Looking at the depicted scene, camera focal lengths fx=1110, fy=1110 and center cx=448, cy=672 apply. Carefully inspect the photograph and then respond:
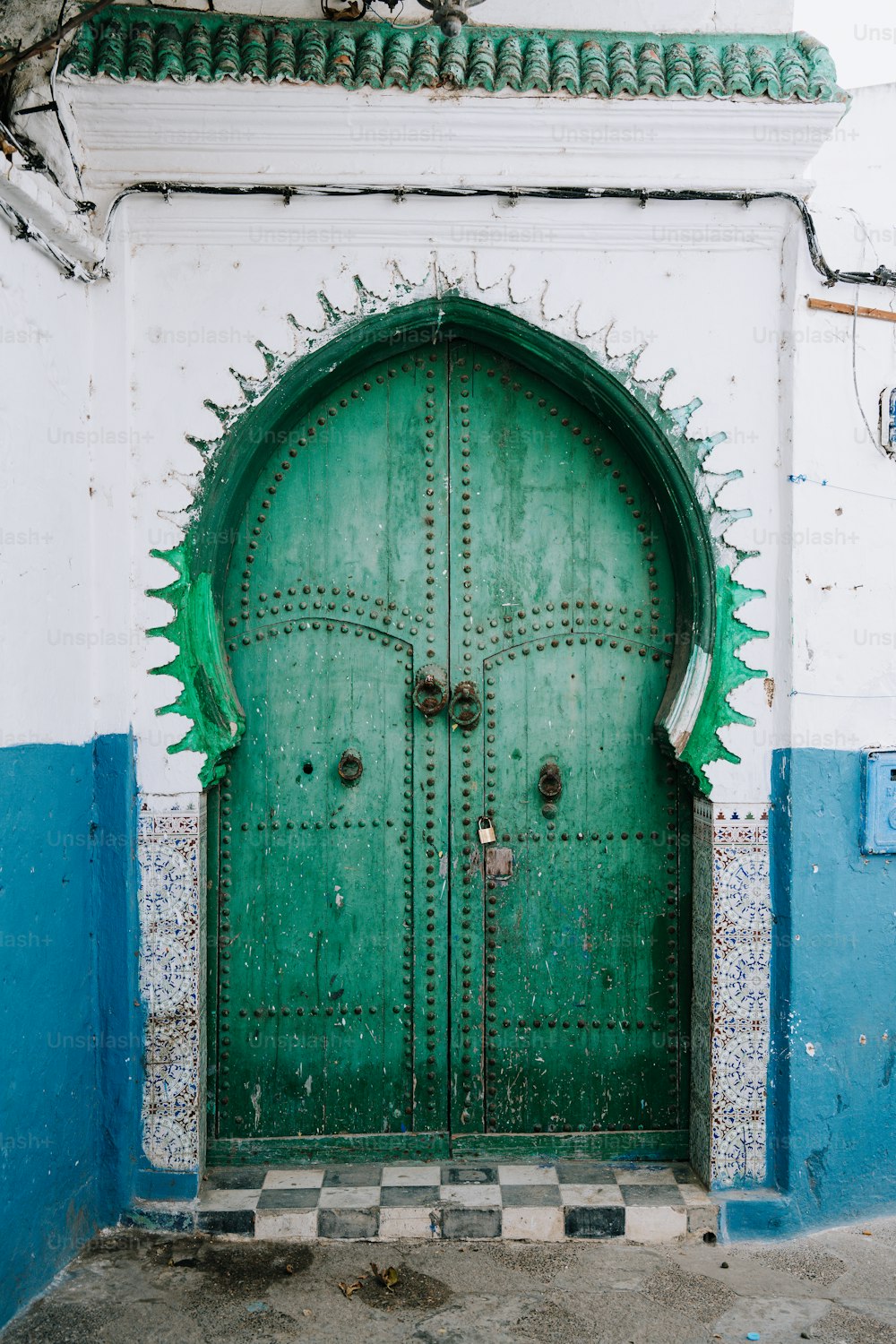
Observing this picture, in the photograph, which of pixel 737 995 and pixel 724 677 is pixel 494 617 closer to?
pixel 724 677

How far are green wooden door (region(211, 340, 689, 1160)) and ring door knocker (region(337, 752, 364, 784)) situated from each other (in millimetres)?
31

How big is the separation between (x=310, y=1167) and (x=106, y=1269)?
71cm

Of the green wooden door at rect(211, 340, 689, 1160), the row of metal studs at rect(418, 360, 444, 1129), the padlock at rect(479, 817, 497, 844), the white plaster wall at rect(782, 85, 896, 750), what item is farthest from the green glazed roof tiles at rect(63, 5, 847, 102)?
the padlock at rect(479, 817, 497, 844)

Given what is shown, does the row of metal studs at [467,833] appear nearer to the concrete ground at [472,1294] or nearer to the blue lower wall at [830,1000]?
the concrete ground at [472,1294]

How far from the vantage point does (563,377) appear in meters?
3.62

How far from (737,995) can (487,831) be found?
94 cm

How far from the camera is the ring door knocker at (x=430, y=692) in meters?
3.66

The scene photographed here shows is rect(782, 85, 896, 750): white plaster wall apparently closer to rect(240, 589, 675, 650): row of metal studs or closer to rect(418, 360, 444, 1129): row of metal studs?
rect(240, 589, 675, 650): row of metal studs

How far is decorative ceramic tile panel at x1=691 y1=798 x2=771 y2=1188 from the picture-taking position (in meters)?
3.51

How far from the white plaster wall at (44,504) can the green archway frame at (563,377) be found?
270mm

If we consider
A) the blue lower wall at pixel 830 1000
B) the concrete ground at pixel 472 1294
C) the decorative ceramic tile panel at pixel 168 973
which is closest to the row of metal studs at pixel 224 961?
the decorative ceramic tile panel at pixel 168 973

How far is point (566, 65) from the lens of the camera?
11.1 feet

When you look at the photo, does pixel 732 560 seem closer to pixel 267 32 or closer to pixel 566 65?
pixel 566 65

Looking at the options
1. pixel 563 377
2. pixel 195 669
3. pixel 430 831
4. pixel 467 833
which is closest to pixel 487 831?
pixel 467 833
